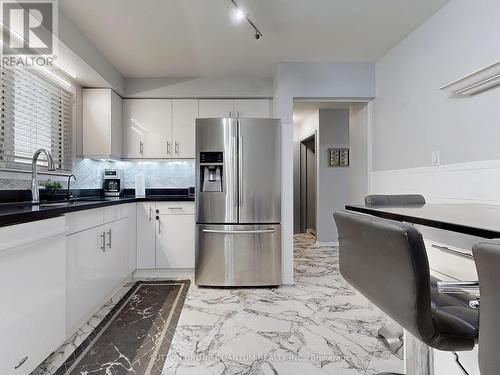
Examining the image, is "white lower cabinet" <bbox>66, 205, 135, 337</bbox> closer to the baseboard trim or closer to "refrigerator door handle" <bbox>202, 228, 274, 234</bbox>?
the baseboard trim

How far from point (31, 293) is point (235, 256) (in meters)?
1.82

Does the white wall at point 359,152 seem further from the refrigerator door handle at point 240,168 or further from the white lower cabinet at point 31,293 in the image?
the white lower cabinet at point 31,293

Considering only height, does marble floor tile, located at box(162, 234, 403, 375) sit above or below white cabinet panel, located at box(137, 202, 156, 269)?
below

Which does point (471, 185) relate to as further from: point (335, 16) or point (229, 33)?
point (229, 33)

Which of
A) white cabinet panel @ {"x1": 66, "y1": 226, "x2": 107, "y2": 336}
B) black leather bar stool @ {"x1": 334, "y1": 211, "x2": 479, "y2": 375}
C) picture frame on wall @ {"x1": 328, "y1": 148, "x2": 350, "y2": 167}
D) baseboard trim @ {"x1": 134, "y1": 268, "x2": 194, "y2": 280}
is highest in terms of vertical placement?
picture frame on wall @ {"x1": 328, "y1": 148, "x2": 350, "y2": 167}

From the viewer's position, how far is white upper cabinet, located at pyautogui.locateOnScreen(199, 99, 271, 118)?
3.60 m

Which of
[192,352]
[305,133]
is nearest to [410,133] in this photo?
[192,352]

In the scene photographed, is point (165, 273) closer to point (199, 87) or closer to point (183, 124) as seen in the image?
point (183, 124)

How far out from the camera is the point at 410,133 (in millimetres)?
2578

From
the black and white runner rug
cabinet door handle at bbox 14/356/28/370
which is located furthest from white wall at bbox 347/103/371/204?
cabinet door handle at bbox 14/356/28/370

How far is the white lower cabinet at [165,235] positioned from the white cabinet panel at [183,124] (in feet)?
2.44

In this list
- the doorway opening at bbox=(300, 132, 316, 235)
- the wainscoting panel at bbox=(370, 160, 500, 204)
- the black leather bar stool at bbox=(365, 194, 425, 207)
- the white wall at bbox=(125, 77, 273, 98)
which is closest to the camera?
the black leather bar stool at bbox=(365, 194, 425, 207)

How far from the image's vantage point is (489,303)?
497mm

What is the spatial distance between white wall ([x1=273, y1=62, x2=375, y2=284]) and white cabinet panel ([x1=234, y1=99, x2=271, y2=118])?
17.0 inches
